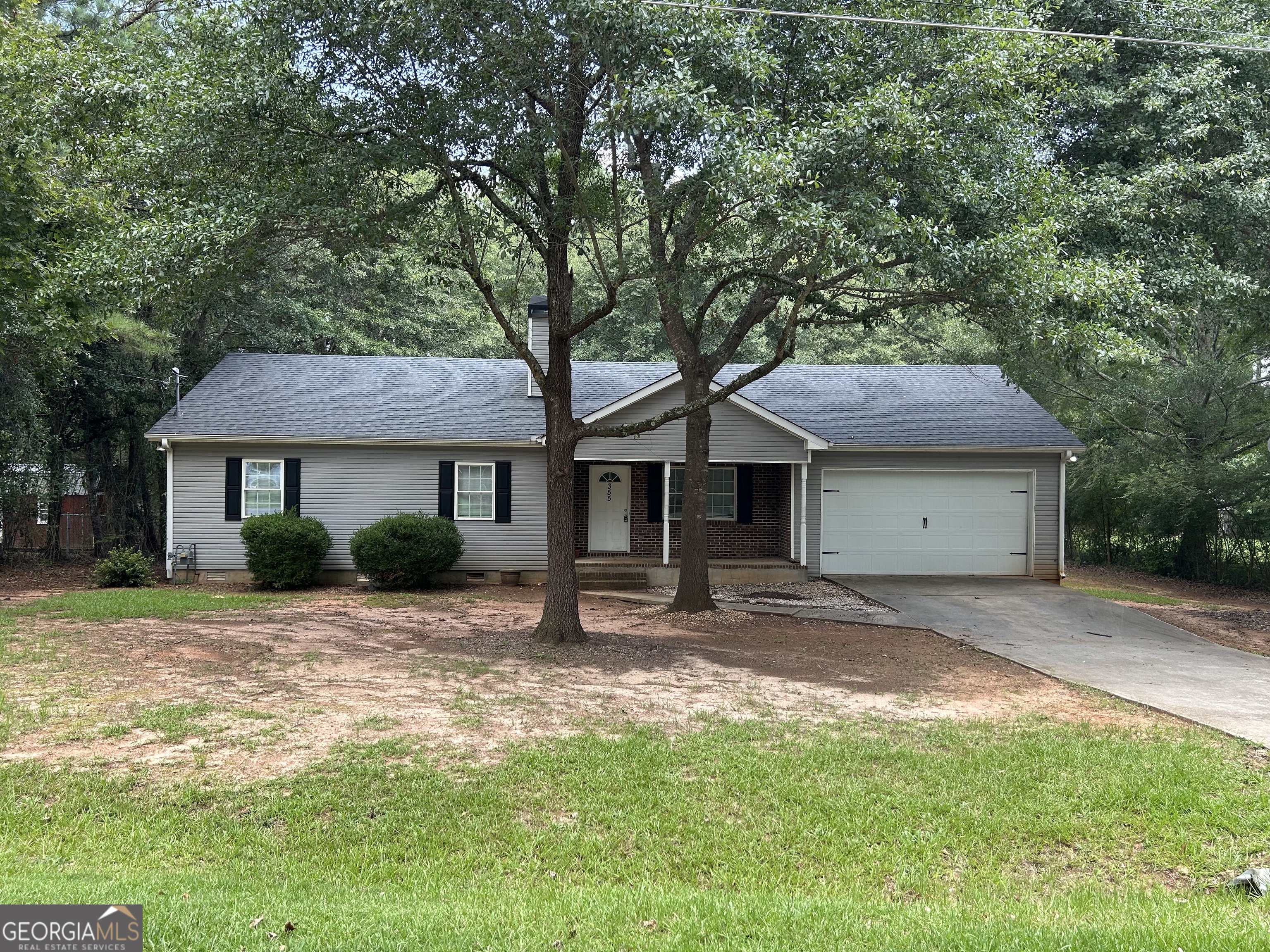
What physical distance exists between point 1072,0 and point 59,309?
14.7m

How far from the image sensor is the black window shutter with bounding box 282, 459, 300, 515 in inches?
687

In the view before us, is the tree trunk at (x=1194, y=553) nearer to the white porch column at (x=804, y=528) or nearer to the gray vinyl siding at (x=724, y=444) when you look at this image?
the white porch column at (x=804, y=528)

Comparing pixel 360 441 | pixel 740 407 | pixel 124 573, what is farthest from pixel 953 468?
pixel 124 573

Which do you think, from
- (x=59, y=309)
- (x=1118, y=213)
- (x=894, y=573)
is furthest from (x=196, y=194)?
(x=894, y=573)

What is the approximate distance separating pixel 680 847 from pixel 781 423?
12902 millimetres

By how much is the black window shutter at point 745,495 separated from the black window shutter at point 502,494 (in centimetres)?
476

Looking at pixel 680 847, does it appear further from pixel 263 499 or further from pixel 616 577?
pixel 263 499

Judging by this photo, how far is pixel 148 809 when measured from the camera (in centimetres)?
562

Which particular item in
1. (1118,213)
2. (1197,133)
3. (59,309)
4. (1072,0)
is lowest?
(59,309)

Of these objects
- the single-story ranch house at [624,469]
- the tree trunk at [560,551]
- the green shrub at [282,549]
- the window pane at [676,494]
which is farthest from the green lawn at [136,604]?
the window pane at [676,494]

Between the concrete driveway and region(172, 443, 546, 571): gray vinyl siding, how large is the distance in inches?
243

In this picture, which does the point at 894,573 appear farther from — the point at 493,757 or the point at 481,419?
the point at 493,757

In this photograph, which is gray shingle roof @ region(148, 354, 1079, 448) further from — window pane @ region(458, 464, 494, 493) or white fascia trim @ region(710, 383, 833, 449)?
white fascia trim @ region(710, 383, 833, 449)

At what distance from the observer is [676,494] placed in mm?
19500
